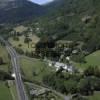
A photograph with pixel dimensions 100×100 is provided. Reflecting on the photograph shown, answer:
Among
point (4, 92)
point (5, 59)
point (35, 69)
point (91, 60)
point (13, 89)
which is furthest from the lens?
point (5, 59)

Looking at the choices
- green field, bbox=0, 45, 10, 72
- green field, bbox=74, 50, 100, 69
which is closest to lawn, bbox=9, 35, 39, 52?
green field, bbox=0, 45, 10, 72

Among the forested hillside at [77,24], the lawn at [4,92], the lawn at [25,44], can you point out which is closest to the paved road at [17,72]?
the lawn at [4,92]

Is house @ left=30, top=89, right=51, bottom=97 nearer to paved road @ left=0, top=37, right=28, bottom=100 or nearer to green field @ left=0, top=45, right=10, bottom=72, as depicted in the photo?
paved road @ left=0, top=37, right=28, bottom=100

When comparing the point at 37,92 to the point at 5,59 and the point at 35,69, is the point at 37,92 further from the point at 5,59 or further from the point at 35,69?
the point at 5,59

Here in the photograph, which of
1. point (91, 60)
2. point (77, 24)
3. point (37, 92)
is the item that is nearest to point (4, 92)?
point (37, 92)

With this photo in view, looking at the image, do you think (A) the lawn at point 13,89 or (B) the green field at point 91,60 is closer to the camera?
(A) the lawn at point 13,89

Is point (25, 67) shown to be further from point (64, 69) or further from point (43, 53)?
point (43, 53)

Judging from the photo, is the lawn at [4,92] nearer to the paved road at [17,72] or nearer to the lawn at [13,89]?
the lawn at [13,89]

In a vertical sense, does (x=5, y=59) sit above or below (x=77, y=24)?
below
